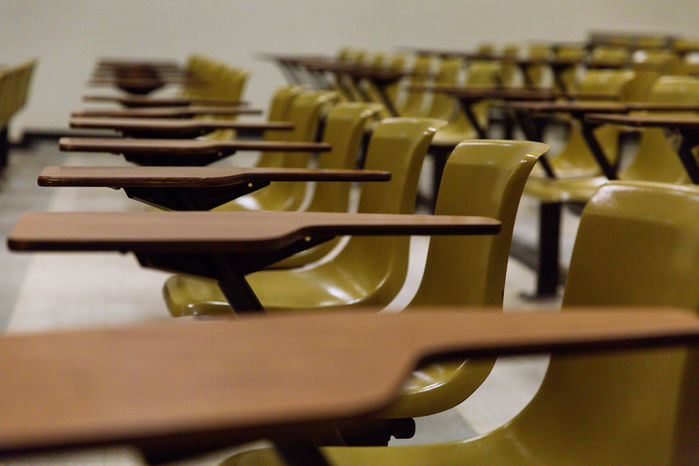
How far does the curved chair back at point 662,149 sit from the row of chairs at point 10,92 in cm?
313

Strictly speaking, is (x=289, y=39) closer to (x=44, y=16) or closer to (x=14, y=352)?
(x=44, y=16)

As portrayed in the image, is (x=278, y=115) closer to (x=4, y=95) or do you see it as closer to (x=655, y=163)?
(x=655, y=163)

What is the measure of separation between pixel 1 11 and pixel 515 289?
744 cm

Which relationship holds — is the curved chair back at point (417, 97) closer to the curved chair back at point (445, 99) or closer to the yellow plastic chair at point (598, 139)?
the curved chair back at point (445, 99)

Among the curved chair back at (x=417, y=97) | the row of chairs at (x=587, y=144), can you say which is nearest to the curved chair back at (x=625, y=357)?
the row of chairs at (x=587, y=144)

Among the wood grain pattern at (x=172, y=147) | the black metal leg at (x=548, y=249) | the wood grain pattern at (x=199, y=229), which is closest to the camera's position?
the wood grain pattern at (x=199, y=229)

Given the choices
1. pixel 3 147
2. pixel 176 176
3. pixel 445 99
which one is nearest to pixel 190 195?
pixel 176 176

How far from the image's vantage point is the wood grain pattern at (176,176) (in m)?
1.77

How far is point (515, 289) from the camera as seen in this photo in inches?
160

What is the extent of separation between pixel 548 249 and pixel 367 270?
1.74 m

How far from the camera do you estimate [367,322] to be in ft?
2.68

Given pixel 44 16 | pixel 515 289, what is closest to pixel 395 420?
pixel 515 289

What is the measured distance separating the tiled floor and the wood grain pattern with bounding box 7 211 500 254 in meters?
1.20

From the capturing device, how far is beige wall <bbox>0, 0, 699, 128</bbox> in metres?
9.85
